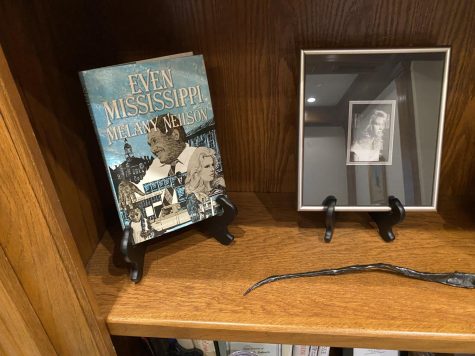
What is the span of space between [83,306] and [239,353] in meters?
0.45

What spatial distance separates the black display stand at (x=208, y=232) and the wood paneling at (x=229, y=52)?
0.10m

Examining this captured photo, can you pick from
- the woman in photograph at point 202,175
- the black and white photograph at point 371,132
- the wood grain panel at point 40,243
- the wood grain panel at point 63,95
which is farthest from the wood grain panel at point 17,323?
the black and white photograph at point 371,132

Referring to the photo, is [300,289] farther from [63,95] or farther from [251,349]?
[63,95]

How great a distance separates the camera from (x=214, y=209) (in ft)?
2.59

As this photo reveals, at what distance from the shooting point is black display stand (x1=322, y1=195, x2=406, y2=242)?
755 millimetres

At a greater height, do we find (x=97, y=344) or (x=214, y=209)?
(x=214, y=209)

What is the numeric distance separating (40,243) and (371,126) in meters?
0.56

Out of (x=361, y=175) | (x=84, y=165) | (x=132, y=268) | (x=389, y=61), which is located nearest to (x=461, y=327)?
(x=361, y=175)

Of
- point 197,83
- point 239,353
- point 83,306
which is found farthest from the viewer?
point 239,353

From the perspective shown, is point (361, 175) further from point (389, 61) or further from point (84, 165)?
point (84, 165)

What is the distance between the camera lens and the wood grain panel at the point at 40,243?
0.47 meters

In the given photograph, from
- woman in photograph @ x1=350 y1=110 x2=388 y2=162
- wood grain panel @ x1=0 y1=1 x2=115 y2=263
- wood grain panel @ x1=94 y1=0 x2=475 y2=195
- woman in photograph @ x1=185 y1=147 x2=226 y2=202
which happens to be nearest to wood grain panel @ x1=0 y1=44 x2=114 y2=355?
wood grain panel @ x1=0 y1=1 x2=115 y2=263

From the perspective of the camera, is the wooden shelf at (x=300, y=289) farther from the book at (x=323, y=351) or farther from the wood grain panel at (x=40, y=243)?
the book at (x=323, y=351)

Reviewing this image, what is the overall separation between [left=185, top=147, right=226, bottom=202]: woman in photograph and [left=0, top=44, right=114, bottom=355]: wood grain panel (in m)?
0.24
